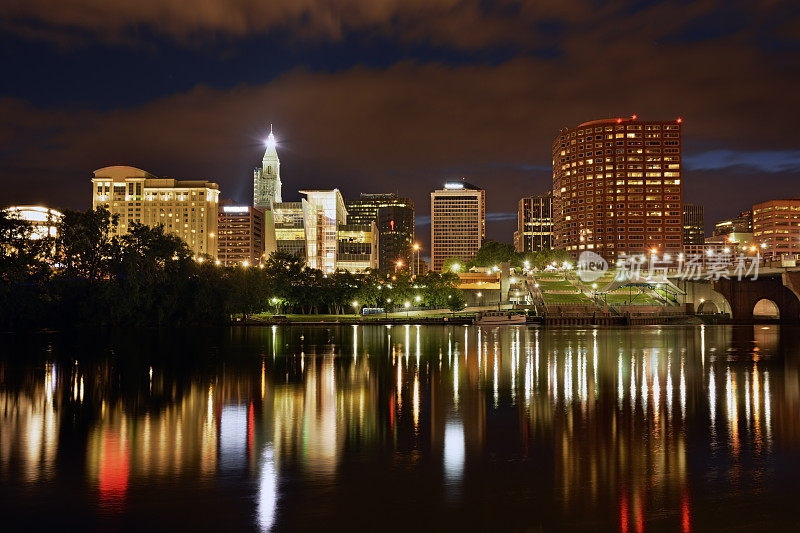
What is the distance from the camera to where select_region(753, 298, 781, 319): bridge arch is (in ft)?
386

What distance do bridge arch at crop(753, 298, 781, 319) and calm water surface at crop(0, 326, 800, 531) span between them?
83162mm

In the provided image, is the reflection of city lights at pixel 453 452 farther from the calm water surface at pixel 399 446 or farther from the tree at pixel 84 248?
the tree at pixel 84 248

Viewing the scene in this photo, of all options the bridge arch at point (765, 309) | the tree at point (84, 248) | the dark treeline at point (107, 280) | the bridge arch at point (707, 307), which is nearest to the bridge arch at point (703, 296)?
the bridge arch at point (707, 307)

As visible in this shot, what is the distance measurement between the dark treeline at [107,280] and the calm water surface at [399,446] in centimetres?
4404

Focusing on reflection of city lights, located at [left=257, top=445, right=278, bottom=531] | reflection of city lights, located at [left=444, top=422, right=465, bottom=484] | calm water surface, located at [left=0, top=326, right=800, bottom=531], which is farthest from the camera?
reflection of city lights, located at [left=444, top=422, right=465, bottom=484]

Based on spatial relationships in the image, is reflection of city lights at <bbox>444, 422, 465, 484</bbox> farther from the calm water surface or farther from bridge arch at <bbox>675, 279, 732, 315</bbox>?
bridge arch at <bbox>675, 279, 732, 315</bbox>

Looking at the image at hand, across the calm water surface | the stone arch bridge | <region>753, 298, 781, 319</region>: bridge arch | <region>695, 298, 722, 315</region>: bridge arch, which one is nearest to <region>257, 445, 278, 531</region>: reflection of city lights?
the calm water surface

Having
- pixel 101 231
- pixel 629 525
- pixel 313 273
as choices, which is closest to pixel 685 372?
pixel 629 525

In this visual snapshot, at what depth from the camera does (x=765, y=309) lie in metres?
121

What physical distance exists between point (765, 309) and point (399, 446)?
385 feet

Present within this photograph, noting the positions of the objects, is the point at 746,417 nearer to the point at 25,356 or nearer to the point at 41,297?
the point at 25,356

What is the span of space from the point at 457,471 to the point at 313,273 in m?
109

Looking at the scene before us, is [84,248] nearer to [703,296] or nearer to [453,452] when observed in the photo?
[453,452]

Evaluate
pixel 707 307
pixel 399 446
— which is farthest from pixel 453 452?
pixel 707 307
